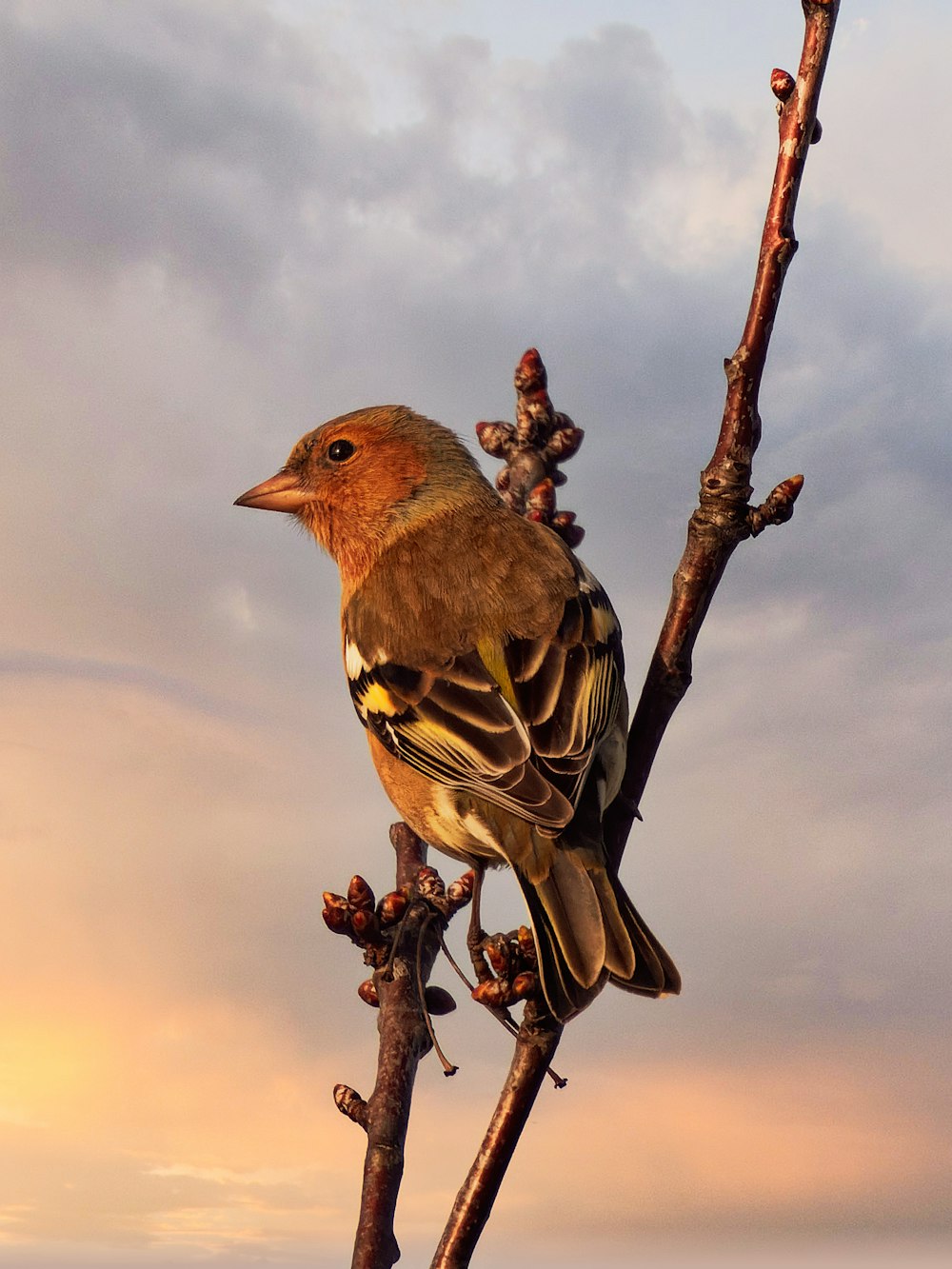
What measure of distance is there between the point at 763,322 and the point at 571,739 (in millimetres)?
1470

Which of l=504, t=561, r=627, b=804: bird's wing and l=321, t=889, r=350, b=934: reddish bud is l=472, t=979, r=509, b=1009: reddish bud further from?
l=321, t=889, r=350, b=934: reddish bud

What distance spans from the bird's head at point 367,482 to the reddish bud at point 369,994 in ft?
6.82

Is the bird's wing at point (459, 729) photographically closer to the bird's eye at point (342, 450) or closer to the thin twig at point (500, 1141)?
the thin twig at point (500, 1141)

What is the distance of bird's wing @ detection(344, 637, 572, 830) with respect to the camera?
412cm

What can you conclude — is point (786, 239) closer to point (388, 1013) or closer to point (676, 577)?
point (676, 577)

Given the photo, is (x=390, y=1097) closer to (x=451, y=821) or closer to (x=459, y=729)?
(x=451, y=821)

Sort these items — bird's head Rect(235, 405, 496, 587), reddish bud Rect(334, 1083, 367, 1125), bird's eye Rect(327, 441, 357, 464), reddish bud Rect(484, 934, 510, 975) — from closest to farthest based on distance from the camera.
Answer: reddish bud Rect(484, 934, 510, 975)
reddish bud Rect(334, 1083, 367, 1125)
bird's head Rect(235, 405, 496, 587)
bird's eye Rect(327, 441, 357, 464)

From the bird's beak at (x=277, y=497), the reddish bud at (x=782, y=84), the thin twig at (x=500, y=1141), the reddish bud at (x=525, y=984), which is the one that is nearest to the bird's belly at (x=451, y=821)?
the reddish bud at (x=525, y=984)

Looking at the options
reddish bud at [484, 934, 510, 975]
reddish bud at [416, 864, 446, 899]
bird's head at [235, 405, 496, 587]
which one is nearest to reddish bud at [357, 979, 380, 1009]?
reddish bud at [416, 864, 446, 899]

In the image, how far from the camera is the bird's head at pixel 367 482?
604 centimetres

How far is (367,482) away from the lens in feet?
20.7

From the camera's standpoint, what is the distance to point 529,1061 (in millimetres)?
3539

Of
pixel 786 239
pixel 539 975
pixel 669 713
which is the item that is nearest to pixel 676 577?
pixel 669 713

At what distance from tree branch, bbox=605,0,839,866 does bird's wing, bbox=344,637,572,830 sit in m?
0.37
